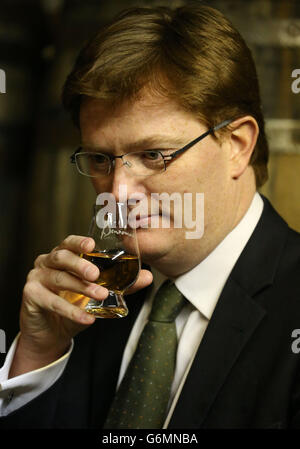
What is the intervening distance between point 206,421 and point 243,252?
37cm

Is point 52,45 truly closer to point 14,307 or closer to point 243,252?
point 14,307

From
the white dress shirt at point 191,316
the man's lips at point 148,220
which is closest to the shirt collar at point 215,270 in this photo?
the white dress shirt at point 191,316

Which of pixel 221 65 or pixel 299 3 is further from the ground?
pixel 299 3

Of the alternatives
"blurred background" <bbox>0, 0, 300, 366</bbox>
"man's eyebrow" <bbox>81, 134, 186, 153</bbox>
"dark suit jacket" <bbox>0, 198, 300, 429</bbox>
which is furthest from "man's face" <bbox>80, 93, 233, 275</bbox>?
"blurred background" <bbox>0, 0, 300, 366</bbox>

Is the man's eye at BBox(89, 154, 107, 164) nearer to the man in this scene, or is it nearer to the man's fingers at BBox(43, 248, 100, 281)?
the man

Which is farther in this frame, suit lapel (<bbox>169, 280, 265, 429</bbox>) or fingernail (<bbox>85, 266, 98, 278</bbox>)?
Answer: suit lapel (<bbox>169, 280, 265, 429</bbox>)

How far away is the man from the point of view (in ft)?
3.75

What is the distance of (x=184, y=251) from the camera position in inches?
51.4

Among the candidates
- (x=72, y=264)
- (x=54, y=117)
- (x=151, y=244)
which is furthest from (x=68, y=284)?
(x=54, y=117)

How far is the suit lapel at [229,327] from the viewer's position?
1129 millimetres

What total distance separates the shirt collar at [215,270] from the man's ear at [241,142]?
0.30 feet

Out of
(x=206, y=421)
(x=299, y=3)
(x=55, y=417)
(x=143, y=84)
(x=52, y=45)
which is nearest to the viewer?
(x=206, y=421)

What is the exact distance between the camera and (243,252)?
1.27 m

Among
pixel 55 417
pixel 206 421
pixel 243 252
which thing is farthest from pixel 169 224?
pixel 55 417
